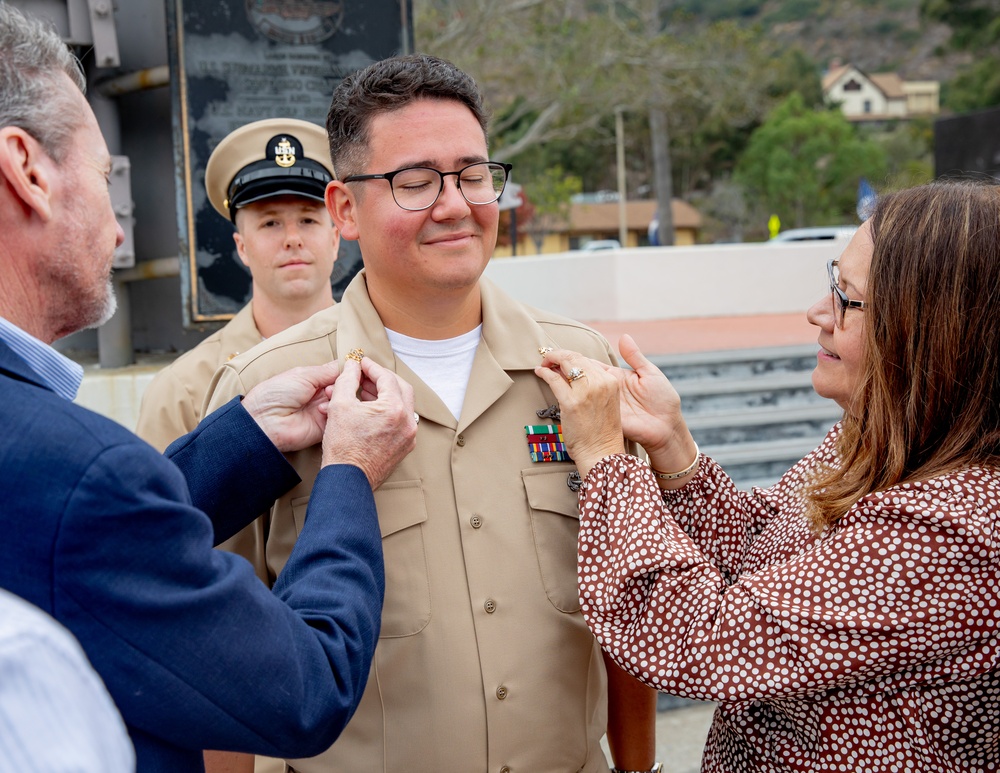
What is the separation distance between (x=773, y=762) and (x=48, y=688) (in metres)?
1.51

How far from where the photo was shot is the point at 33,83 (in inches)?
51.9

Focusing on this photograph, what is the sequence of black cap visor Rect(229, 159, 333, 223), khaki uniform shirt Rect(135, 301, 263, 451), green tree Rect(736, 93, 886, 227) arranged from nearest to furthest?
khaki uniform shirt Rect(135, 301, 263, 451)
black cap visor Rect(229, 159, 333, 223)
green tree Rect(736, 93, 886, 227)

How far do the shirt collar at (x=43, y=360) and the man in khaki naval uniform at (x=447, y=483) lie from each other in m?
Answer: 0.62

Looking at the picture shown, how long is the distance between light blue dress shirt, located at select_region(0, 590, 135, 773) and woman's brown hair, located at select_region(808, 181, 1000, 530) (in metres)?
1.37

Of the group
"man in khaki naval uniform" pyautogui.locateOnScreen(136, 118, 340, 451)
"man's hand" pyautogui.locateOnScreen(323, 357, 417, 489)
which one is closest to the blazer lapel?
"man's hand" pyautogui.locateOnScreen(323, 357, 417, 489)

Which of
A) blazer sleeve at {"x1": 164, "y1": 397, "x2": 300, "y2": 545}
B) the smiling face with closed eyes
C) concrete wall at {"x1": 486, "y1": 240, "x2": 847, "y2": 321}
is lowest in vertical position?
concrete wall at {"x1": 486, "y1": 240, "x2": 847, "y2": 321}

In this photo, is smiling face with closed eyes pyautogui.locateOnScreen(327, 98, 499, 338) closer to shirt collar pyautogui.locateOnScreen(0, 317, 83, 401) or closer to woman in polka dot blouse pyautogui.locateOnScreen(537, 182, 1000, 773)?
woman in polka dot blouse pyautogui.locateOnScreen(537, 182, 1000, 773)

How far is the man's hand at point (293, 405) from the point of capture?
185 cm

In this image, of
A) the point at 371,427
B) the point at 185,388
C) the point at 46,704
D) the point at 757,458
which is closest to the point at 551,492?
the point at 371,427

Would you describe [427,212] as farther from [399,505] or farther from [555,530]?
[555,530]

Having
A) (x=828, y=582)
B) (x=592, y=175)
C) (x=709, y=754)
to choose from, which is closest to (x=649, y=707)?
(x=709, y=754)

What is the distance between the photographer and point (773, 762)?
1783 mm

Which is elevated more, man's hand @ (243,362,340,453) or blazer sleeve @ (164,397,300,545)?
man's hand @ (243,362,340,453)

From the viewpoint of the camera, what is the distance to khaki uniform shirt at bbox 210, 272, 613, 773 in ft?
5.97
